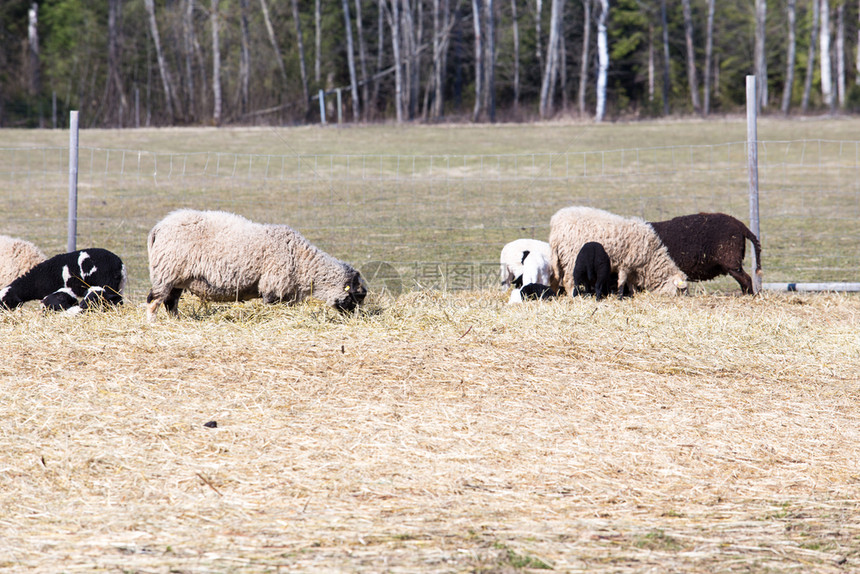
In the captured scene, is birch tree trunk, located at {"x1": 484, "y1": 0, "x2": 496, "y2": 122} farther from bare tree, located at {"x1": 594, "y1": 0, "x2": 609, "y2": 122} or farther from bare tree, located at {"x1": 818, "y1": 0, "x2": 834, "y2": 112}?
bare tree, located at {"x1": 818, "y1": 0, "x2": 834, "y2": 112}

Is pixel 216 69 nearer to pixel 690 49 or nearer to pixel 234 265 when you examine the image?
pixel 690 49

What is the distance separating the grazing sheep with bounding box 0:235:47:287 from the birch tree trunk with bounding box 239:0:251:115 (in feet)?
104

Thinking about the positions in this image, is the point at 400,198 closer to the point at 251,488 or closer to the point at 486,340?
the point at 486,340

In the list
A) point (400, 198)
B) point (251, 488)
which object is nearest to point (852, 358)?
point (251, 488)

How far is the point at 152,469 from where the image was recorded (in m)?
4.16

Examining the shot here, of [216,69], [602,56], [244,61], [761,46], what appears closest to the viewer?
[602,56]

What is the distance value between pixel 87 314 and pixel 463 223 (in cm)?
892

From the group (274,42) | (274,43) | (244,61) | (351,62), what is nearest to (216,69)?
(244,61)

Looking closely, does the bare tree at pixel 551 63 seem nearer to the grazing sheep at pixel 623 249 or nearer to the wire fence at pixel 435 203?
the wire fence at pixel 435 203

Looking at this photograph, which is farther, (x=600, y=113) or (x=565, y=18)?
(x=565, y=18)

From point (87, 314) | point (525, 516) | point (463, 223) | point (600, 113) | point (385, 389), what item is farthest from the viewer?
point (600, 113)

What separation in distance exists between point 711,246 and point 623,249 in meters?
0.95

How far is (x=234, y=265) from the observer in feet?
23.1

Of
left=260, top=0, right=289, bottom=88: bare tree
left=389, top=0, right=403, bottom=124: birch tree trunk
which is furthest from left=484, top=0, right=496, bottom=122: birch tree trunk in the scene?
left=260, top=0, right=289, bottom=88: bare tree
